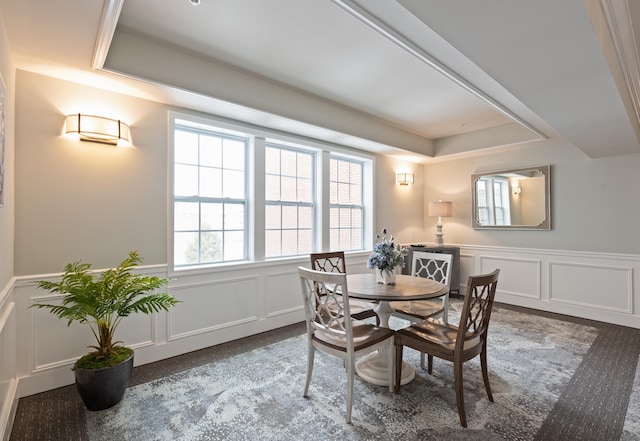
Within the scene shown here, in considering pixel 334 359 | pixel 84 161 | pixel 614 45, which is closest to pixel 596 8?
pixel 614 45

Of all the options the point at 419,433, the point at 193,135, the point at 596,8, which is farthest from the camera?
the point at 193,135

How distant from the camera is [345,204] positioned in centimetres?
485

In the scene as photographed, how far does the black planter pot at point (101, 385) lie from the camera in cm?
210

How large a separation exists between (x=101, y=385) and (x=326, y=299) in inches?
64.2

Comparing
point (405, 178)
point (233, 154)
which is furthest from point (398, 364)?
point (405, 178)

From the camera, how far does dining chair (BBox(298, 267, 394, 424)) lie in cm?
204

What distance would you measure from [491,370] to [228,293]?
2.64 metres

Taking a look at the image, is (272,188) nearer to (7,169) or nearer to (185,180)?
(185,180)

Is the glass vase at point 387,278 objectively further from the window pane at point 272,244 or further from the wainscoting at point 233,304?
the window pane at point 272,244

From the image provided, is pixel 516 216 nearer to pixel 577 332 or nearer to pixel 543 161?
pixel 543 161

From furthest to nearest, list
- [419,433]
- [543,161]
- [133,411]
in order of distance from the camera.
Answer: [543,161], [133,411], [419,433]

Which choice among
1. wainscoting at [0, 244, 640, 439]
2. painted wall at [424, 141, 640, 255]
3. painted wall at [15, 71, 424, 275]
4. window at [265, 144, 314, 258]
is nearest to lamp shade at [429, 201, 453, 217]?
painted wall at [424, 141, 640, 255]

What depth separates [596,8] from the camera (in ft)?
5.26

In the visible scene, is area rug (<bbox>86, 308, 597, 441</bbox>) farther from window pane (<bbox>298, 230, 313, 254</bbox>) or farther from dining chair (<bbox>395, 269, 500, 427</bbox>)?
window pane (<bbox>298, 230, 313, 254</bbox>)
